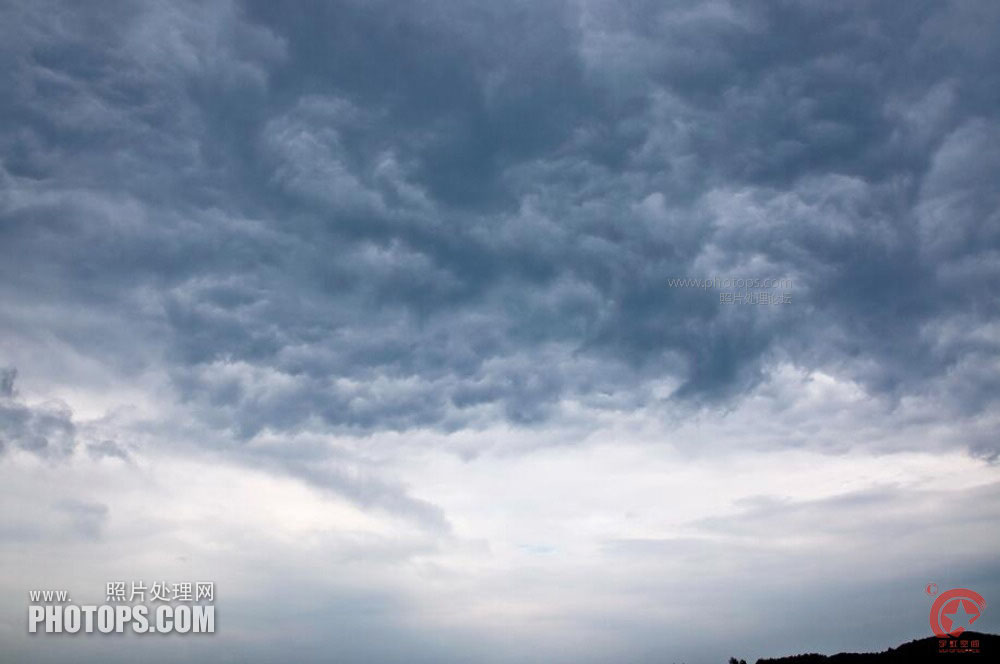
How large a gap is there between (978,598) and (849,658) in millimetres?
18845

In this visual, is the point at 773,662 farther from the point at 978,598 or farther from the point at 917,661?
the point at 978,598

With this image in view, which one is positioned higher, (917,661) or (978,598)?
(978,598)

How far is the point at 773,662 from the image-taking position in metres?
88.9

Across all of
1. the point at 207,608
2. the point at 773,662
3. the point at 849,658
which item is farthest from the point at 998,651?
the point at 207,608

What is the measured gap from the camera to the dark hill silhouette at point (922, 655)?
7762 centimetres

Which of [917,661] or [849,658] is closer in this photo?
[917,661]

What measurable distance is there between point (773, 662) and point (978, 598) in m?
26.4

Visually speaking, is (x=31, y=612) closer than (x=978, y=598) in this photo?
No

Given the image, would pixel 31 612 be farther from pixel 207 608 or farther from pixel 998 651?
pixel 998 651

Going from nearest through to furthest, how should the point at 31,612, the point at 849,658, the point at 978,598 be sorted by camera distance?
the point at 978,598, the point at 31,612, the point at 849,658

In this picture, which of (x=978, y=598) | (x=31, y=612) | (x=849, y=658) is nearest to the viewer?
(x=978, y=598)

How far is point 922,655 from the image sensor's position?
79938 millimetres

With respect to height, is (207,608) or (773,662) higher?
(207,608)

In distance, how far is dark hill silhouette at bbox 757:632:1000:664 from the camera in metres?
77.6
